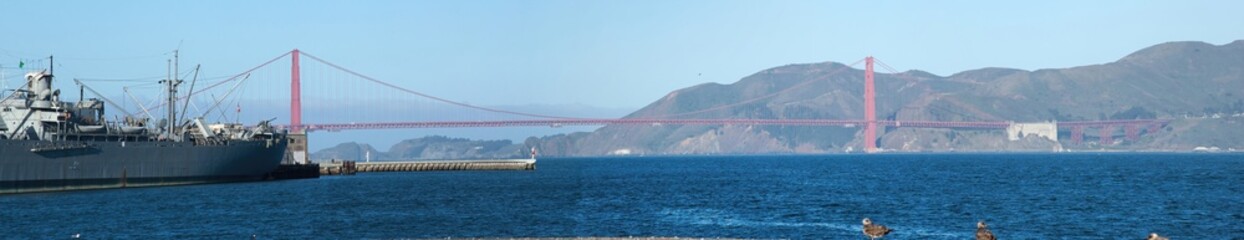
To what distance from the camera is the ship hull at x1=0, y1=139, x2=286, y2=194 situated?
6562 centimetres

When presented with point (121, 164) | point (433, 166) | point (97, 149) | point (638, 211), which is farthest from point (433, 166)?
point (638, 211)

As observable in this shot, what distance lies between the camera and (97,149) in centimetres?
7056

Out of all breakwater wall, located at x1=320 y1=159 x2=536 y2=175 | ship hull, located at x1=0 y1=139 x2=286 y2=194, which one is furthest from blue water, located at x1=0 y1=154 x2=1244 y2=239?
breakwater wall, located at x1=320 y1=159 x2=536 y2=175

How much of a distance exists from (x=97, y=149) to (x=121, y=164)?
2.50 meters

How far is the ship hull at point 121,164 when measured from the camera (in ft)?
215

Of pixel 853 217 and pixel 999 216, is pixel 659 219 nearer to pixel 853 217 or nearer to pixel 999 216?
pixel 853 217

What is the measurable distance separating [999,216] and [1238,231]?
915cm

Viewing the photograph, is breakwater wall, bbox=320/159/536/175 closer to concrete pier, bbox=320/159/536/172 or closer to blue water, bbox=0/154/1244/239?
concrete pier, bbox=320/159/536/172

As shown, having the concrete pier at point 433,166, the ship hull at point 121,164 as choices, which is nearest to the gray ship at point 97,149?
the ship hull at point 121,164

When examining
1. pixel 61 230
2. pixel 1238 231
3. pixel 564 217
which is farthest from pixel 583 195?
pixel 1238 231

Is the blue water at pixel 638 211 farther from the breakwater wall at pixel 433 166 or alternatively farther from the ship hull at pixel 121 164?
the breakwater wall at pixel 433 166

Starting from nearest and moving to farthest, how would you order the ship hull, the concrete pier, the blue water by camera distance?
the blue water, the ship hull, the concrete pier

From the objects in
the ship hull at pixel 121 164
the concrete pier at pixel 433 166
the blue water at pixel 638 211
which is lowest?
the blue water at pixel 638 211

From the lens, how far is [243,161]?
85.3 metres
